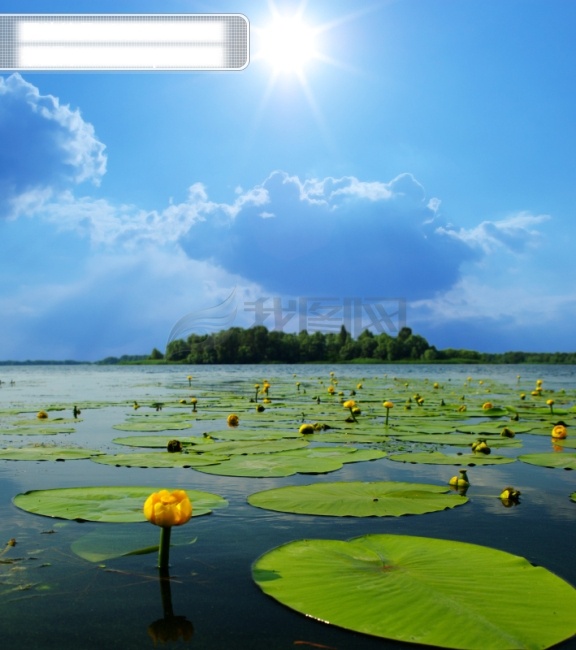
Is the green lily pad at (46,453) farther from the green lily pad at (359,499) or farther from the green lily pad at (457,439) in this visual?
the green lily pad at (457,439)

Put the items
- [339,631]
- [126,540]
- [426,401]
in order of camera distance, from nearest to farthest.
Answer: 1. [339,631]
2. [126,540]
3. [426,401]

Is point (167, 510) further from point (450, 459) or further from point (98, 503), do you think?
point (450, 459)

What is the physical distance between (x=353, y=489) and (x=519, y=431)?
4.41 metres

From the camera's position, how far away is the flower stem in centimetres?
240

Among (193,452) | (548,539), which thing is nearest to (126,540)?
(548,539)

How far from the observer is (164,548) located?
244 cm

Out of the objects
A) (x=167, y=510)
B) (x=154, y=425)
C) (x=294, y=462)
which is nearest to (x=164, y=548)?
(x=167, y=510)

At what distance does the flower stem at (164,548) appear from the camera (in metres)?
2.40

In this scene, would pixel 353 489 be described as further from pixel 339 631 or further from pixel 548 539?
pixel 339 631

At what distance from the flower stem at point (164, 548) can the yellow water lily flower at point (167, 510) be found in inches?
4.3

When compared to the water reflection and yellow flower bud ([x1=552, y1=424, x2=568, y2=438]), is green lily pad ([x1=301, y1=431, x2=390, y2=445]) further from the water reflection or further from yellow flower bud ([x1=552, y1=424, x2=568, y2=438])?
the water reflection

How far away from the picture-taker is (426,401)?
42.2 feet

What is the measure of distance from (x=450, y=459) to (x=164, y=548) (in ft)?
11.3

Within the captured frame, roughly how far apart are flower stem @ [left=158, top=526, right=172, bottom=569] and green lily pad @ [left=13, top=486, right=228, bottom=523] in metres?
0.70
